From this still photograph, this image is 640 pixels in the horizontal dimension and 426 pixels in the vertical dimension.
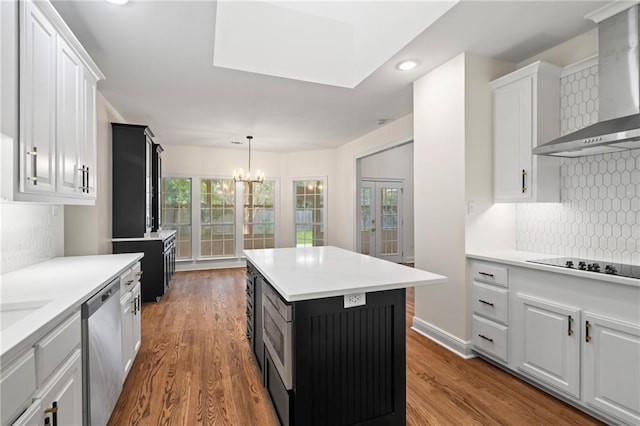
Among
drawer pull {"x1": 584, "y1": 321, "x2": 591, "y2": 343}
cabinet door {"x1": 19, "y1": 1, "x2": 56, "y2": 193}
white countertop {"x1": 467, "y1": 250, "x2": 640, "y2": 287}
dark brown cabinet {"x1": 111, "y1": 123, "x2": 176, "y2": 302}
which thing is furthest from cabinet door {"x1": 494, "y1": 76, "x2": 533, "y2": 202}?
dark brown cabinet {"x1": 111, "y1": 123, "x2": 176, "y2": 302}

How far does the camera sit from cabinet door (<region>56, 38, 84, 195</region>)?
1.94 metres

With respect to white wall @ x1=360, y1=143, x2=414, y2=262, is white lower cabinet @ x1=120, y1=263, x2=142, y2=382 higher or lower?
lower

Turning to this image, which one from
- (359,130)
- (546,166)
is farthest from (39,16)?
(359,130)

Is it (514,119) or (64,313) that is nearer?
(64,313)

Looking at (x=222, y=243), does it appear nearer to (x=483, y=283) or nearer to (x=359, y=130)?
(x=359, y=130)

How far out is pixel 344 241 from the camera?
6887 mm

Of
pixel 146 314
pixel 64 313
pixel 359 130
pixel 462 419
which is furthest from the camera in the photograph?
pixel 359 130

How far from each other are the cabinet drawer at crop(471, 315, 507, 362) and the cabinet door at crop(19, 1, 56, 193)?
3260 mm

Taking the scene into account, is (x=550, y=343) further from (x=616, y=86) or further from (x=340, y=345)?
(x=616, y=86)

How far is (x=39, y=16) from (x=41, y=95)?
408 millimetres

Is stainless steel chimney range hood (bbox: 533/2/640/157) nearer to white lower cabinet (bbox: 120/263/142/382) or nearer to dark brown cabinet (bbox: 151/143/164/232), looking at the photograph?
white lower cabinet (bbox: 120/263/142/382)

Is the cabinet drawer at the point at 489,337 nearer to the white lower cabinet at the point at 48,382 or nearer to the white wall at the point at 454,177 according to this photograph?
the white wall at the point at 454,177

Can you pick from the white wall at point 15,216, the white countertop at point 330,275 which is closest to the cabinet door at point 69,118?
the white wall at point 15,216

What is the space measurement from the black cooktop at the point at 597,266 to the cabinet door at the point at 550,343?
0.28 metres
